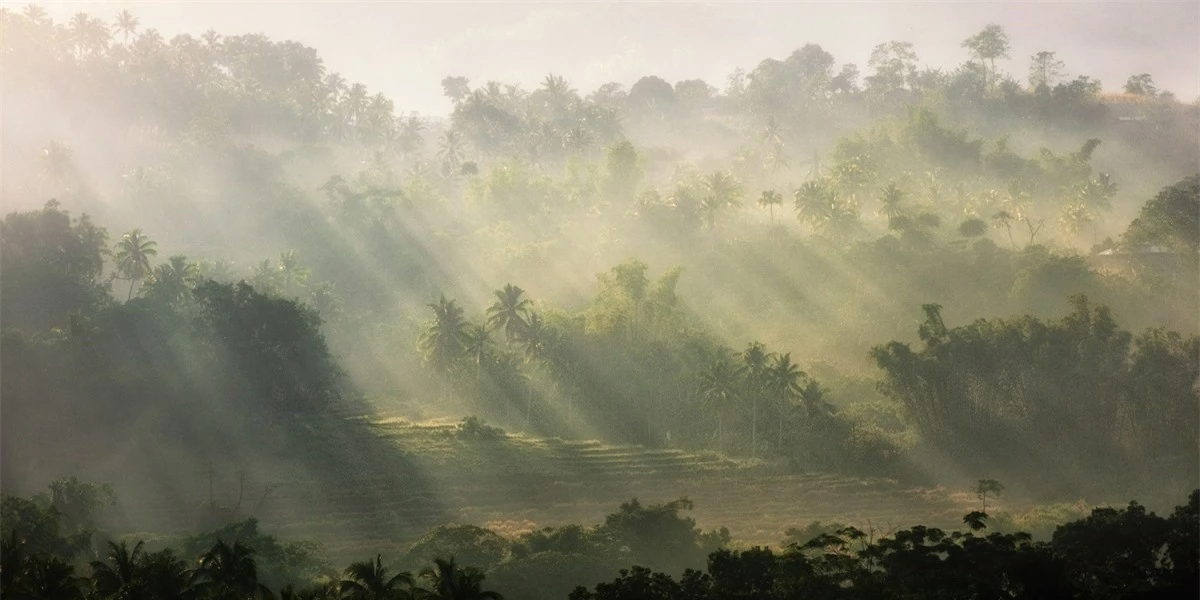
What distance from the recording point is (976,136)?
5556 inches

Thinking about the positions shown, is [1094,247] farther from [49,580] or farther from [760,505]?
[49,580]

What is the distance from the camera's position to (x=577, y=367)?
83250 mm

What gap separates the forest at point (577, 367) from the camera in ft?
Answer: 176

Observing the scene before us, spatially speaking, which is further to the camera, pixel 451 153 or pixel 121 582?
pixel 451 153

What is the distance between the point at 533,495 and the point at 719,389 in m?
15.2

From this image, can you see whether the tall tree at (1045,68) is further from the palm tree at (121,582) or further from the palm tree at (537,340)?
the palm tree at (121,582)

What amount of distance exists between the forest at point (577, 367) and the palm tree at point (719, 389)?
0.27 metres

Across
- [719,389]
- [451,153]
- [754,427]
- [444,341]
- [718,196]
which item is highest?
[451,153]

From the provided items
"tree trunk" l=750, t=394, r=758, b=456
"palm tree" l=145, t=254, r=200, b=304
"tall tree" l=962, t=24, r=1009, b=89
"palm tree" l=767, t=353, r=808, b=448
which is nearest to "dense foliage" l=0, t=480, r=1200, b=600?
"tree trunk" l=750, t=394, r=758, b=456

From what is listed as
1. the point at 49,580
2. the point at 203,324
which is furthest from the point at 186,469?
the point at 49,580

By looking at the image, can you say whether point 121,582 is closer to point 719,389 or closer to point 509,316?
point 719,389

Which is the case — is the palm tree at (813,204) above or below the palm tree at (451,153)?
below

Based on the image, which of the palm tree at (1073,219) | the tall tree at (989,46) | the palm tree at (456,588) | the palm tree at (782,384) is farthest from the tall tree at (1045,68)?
the palm tree at (456,588)

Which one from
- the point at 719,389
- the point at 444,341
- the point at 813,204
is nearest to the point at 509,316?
the point at 444,341
